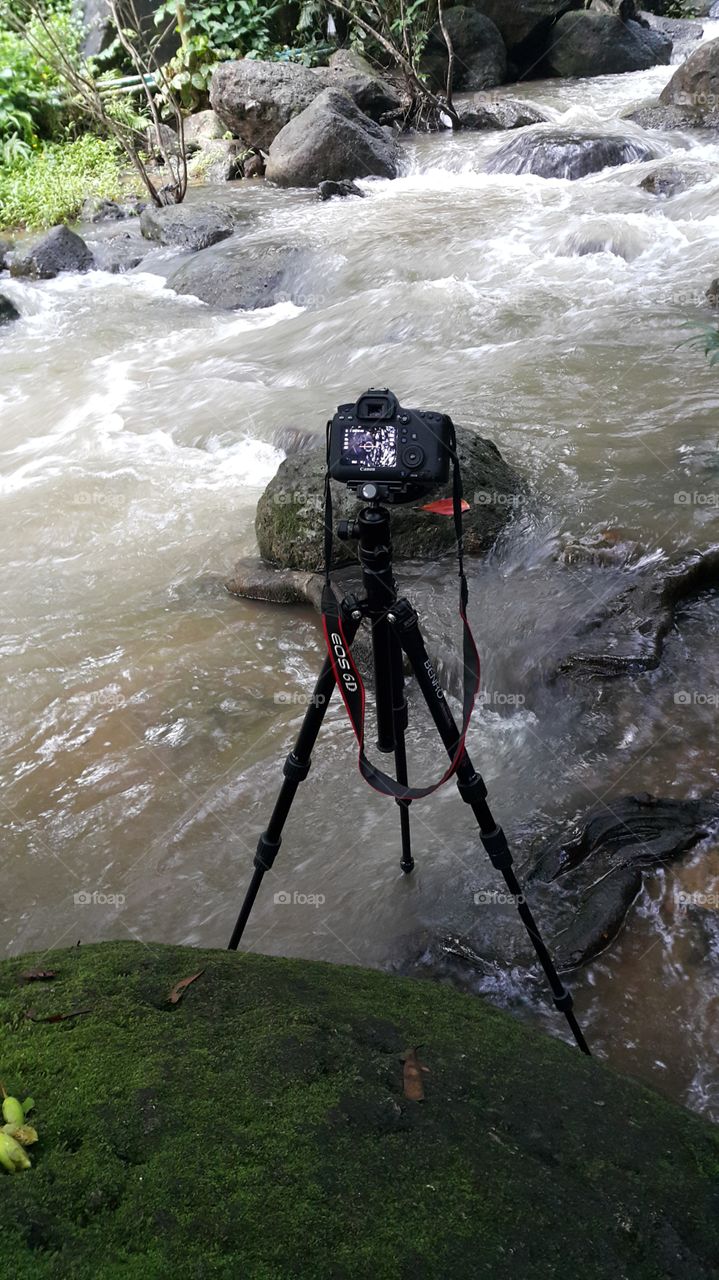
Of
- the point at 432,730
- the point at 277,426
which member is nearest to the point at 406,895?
the point at 432,730

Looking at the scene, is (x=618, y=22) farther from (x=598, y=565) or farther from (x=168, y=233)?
(x=598, y=565)

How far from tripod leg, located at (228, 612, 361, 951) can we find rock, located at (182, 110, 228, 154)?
14.7 metres

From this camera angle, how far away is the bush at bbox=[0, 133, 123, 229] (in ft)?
40.8

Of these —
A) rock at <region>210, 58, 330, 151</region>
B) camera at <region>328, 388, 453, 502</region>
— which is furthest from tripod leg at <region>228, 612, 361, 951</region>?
rock at <region>210, 58, 330, 151</region>

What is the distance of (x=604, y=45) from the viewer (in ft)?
49.1

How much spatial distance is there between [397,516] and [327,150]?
32.1 ft

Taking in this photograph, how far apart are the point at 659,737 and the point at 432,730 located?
776 mm

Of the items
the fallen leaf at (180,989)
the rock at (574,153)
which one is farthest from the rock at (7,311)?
the fallen leaf at (180,989)

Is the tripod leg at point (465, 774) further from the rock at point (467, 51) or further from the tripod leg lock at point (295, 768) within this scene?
the rock at point (467, 51)

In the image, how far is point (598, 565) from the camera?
3.91 metres

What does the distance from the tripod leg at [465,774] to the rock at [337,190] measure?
11218 mm

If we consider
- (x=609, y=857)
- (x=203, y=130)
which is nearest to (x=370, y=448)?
(x=609, y=857)

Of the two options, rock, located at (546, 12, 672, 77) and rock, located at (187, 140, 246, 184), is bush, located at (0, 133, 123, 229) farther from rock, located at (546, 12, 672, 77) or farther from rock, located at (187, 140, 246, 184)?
rock, located at (546, 12, 672, 77)

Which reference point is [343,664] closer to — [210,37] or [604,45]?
[604,45]
